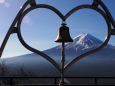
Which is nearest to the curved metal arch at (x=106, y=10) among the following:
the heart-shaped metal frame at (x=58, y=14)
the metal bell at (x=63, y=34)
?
the heart-shaped metal frame at (x=58, y=14)

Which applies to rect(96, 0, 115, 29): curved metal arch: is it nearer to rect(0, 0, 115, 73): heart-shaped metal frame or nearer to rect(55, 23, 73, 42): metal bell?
rect(0, 0, 115, 73): heart-shaped metal frame

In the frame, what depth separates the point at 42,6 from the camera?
14.6 ft

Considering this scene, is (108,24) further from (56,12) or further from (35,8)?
(35,8)

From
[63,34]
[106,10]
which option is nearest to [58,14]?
[63,34]

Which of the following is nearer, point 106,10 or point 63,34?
point 106,10

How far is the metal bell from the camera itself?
4715 millimetres

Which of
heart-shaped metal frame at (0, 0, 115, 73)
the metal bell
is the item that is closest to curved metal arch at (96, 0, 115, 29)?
heart-shaped metal frame at (0, 0, 115, 73)

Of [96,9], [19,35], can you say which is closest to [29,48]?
[19,35]

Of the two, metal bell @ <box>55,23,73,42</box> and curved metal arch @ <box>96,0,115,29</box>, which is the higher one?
curved metal arch @ <box>96,0,115,29</box>

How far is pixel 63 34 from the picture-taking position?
15.6 ft

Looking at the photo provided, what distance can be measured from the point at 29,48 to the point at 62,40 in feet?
1.93

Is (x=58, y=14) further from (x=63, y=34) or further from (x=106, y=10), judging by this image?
(x=106, y=10)

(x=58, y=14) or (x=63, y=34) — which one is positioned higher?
(x=58, y=14)

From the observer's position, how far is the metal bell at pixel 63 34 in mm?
4715
